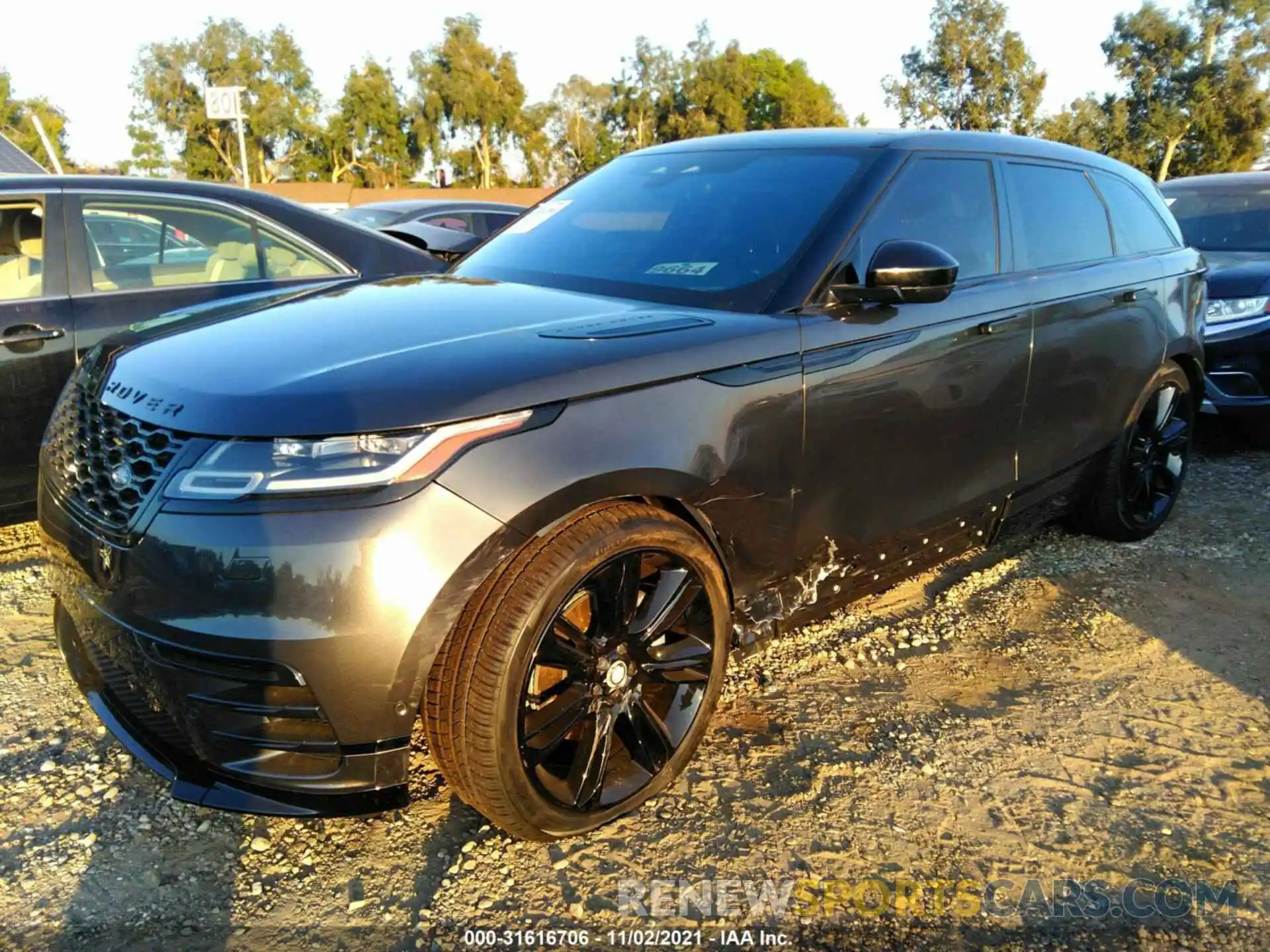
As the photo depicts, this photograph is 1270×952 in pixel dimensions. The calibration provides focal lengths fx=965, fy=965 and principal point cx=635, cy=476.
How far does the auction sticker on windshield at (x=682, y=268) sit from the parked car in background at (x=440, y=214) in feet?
23.2

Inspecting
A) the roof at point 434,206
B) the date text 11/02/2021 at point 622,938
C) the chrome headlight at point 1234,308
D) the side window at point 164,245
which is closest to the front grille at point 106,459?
the date text 11/02/2021 at point 622,938

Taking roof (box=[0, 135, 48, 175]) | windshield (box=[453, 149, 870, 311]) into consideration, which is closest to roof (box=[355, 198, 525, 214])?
roof (box=[0, 135, 48, 175])

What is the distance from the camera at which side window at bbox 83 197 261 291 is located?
420 cm

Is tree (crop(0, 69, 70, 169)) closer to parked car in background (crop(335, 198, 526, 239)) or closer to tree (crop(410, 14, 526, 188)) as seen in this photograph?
tree (crop(410, 14, 526, 188))

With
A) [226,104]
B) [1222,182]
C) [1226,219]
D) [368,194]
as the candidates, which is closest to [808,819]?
[1226,219]

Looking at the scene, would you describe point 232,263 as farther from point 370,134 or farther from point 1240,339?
point 370,134

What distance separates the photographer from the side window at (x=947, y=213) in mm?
3045

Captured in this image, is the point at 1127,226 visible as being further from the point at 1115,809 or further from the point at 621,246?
the point at 1115,809

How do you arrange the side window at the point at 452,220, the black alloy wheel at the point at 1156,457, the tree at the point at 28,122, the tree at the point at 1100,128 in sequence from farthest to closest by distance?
the tree at the point at 28,122 → the tree at the point at 1100,128 → the side window at the point at 452,220 → the black alloy wheel at the point at 1156,457

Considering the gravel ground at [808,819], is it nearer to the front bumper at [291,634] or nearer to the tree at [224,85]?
the front bumper at [291,634]

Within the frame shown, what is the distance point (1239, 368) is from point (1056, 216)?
3.03 metres

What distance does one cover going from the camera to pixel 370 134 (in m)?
59.7

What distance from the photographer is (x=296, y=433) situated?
6.39 ft

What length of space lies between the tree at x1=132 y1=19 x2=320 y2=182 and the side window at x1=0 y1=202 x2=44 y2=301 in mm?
57174
